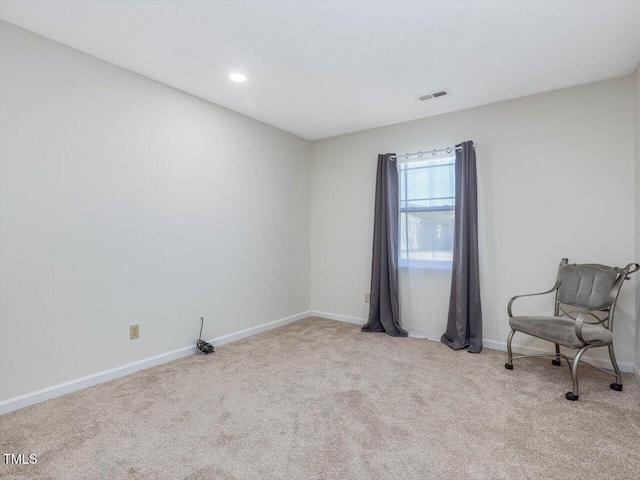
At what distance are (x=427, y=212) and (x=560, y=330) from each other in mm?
1657

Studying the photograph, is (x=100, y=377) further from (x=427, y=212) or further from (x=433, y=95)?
(x=433, y=95)

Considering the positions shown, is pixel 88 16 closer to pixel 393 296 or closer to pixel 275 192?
pixel 275 192

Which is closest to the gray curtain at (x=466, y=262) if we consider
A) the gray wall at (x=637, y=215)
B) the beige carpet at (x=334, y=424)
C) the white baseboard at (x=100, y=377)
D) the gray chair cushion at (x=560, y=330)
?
the beige carpet at (x=334, y=424)

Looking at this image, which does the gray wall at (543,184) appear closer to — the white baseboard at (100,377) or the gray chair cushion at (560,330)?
the gray chair cushion at (560,330)

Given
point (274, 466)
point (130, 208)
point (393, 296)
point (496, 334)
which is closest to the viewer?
point (274, 466)

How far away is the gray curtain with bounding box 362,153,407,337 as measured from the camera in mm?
3744

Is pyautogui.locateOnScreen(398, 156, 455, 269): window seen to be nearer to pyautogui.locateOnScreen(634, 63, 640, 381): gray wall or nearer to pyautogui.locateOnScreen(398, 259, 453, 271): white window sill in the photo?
pyautogui.locateOnScreen(398, 259, 453, 271): white window sill

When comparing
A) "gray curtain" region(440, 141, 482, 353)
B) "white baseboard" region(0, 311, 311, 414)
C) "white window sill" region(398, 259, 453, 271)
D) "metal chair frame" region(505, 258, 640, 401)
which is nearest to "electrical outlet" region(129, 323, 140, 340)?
"white baseboard" region(0, 311, 311, 414)

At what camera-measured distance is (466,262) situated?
3252 mm

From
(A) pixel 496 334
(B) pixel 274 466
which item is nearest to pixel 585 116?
(A) pixel 496 334

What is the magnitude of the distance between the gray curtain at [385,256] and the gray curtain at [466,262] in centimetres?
66

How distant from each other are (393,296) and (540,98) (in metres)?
2.35

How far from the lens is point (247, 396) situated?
2246 mm

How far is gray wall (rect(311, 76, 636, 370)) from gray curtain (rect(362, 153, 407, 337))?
222mm
